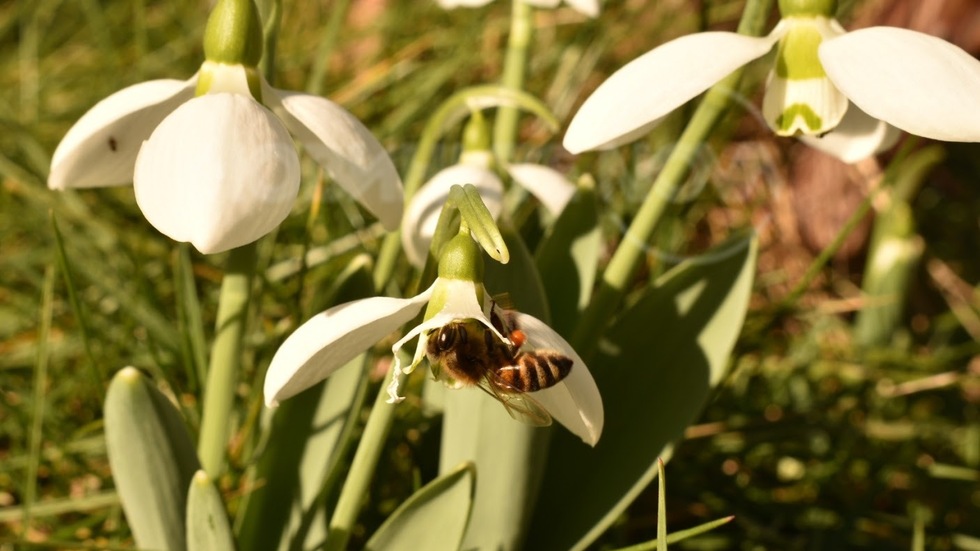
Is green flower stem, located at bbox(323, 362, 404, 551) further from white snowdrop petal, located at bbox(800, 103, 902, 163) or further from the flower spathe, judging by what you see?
white snowdrop petal, located at bbox(800, 103, 902, 163)

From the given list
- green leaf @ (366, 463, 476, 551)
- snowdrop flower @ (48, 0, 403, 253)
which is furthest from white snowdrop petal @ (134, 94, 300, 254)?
green leaf @ (366, 463, 476, 551)

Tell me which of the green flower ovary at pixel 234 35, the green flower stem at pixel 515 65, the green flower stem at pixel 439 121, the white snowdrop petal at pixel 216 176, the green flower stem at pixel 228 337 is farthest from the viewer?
the green flower stem at pixel 515 65

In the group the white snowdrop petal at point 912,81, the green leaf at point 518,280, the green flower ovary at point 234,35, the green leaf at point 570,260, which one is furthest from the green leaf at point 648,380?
the green flower ovary at point 234,35

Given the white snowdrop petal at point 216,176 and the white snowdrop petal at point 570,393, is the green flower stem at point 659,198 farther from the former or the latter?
the white snowdrop petal at point 216,176

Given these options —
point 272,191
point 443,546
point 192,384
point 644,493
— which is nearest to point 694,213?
point 644,493

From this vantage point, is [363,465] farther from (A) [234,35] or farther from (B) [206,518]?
(A) [234,35]

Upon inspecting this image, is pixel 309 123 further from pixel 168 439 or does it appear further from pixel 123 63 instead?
pixel 123 63
